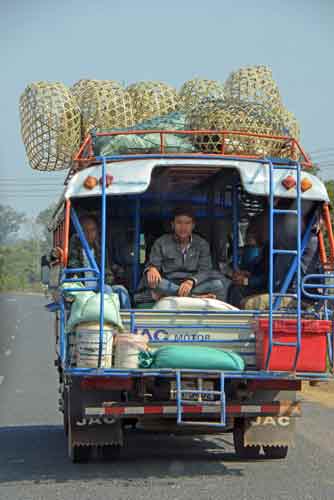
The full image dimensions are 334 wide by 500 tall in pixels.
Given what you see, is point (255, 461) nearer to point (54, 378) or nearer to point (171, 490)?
point (171, 490)

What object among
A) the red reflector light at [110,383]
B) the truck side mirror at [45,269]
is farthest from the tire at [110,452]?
the truck side mirror at [45,269]

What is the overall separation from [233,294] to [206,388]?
1.62 meters

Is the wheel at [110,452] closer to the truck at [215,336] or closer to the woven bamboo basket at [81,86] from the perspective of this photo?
the truck at [215,336]

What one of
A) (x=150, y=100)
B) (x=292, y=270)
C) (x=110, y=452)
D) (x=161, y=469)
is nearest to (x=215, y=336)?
(x=292, y=270)

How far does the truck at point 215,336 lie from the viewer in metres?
8.51

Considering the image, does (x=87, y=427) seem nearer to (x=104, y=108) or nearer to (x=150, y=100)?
(x=104, y=108)

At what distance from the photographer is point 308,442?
10930mm

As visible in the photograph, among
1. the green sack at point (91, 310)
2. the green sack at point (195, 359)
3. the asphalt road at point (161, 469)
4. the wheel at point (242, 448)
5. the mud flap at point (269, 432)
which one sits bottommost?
the asphalt road at point (161, 469)

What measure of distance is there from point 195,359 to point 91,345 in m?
0.87

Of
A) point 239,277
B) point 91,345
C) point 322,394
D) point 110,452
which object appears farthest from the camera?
point 322,394

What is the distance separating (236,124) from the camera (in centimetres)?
1008

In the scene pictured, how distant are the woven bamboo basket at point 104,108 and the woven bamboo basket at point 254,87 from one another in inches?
50.7

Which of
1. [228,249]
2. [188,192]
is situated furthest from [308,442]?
[188,192]

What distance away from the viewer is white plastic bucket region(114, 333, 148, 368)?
8.48 m
